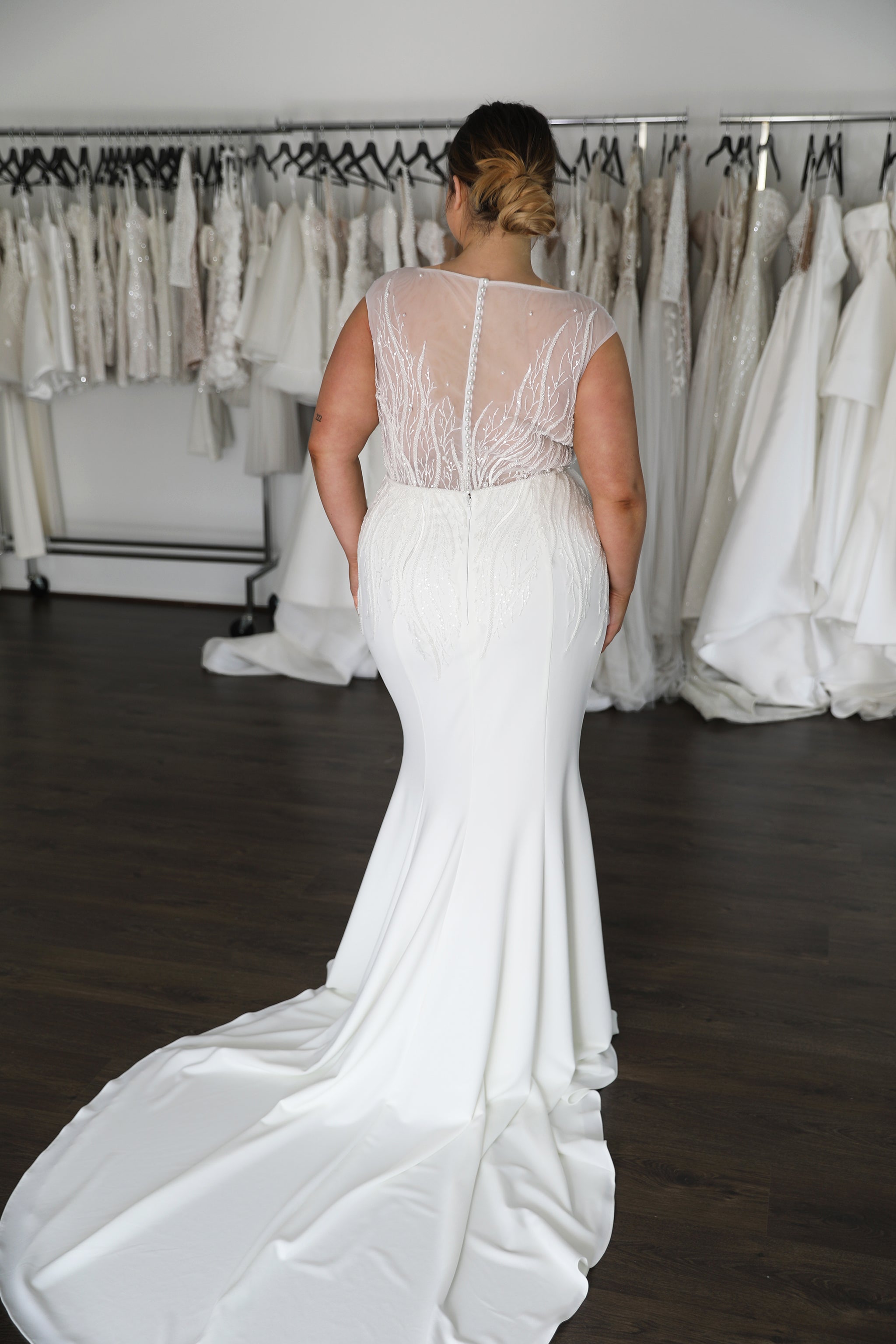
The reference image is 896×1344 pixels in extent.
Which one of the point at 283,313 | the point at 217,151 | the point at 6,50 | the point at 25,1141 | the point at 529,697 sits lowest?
the point at 25,1141

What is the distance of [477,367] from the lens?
5.43ft

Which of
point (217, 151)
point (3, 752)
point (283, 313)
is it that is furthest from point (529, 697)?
point (217, 151)

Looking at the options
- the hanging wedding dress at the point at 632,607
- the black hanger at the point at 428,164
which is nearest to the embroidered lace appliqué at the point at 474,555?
the hanging wedding dress at the point at 632,607

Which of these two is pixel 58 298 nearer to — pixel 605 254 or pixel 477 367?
pixel 605 254

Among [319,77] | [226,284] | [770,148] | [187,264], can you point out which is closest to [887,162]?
[770,148]

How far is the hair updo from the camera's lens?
1.60 meters

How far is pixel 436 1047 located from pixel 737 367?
3053 mm

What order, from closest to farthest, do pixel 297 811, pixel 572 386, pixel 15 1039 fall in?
pixel 572 386 < pixel 15 1039 < pixel 297 811

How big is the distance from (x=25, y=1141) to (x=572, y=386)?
1.51 metres

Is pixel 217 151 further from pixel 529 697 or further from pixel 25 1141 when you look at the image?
pixel 25 1141

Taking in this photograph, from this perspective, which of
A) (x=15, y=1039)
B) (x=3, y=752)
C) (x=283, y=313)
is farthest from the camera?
(x=283, y=313)

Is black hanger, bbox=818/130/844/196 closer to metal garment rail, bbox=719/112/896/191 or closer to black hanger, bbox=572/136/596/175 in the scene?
metal garment rail, bbox=719/112/896/191

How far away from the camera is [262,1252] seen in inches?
59.9

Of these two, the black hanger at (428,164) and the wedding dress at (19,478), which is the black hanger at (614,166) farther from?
the wedding dress at (19,478)
